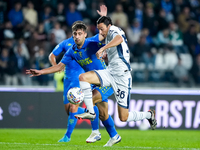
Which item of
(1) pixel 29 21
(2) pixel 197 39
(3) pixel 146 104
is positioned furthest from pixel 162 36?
(1) pixel 29 21

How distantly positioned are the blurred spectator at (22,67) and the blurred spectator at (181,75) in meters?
4.63

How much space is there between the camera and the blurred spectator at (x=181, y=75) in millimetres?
12531

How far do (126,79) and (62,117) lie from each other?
16.6 feet

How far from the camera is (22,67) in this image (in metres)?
12.1

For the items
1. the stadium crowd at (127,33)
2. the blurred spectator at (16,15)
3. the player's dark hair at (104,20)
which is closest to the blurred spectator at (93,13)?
the stadium crowd at (127,33)

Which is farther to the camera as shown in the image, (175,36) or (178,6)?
(178,6)

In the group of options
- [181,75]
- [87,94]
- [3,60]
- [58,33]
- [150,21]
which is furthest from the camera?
[150,21]

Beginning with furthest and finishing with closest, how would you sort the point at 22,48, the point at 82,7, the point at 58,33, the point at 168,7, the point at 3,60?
the point at 168,7 → the point at 82,7 → the point at 58,33 → the point at 22,48 → the point at 3,60

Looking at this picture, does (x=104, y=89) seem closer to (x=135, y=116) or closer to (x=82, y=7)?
(x=135, y=116)

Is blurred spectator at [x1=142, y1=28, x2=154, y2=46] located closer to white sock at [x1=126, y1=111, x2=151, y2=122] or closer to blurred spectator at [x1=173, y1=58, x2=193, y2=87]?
blurred spectator at [x1=173, y1=58, x2=193, y2=87]

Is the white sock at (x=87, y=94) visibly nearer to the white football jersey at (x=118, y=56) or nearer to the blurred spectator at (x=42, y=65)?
the white football jersey at (x=118, y=56)

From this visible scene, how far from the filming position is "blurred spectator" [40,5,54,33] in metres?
14.1

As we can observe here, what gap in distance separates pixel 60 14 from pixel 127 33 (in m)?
2.58

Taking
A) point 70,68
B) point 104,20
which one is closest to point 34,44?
point 70,68
